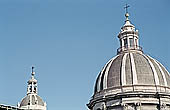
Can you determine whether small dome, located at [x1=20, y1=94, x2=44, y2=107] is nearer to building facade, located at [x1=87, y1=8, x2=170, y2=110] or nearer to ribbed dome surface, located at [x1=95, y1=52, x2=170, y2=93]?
building facade, located at [x1=87, y1=8, x2=170, y2=110]

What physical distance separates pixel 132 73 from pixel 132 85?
1601 millimetres

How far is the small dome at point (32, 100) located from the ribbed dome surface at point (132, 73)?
37.0 feet

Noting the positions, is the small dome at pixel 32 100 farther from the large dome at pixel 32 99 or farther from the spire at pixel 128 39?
the spire at pixel 128 39

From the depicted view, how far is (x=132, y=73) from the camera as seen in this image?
55094 millimetres

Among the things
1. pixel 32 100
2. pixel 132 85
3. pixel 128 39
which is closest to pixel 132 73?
pixel 132 85

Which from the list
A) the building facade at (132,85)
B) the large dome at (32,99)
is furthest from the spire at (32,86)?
the building facade at (132,85)

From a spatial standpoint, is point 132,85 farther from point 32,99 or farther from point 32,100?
→ point 32,99

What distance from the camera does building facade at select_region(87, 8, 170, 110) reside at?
53.6m

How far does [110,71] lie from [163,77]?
684 centimetres

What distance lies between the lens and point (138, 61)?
5669 centimetres

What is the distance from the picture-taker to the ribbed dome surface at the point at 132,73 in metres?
55.1

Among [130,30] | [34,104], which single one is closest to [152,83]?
[130,30]

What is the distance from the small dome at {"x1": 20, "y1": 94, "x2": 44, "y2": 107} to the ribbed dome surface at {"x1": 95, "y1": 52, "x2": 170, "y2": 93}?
11.3 metres

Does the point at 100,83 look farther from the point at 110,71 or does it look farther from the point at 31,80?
the point at 31,80
